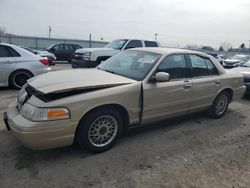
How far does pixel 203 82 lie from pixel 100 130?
2463mm

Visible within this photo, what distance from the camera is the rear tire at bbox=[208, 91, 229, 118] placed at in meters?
5.25

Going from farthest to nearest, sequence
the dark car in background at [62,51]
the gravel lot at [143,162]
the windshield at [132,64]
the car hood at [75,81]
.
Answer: the dark car in background at [62,51] → the windshield at [132,64] → the car hood at [75,81] → the gravel lot at [143,162]

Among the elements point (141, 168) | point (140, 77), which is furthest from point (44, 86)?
point (141, 168)

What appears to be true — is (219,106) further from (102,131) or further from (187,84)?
(102,131)

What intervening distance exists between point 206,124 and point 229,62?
54.7 ft

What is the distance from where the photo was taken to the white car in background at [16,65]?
6984 mm

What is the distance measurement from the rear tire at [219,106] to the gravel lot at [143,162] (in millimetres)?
834

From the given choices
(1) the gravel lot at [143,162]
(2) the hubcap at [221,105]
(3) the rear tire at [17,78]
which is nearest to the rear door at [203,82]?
(2) the hubcap at [221,105]

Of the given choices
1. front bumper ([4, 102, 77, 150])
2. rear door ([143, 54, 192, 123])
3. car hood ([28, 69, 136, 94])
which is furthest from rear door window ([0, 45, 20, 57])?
rear door ([143, 54, 192, 123])

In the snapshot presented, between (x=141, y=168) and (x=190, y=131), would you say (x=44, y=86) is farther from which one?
(x=190, y=131)

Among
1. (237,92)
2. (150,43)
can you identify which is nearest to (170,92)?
(237,92)

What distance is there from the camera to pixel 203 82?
185 inches

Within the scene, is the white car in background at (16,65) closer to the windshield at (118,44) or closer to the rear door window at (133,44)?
the windshield at (118,44)

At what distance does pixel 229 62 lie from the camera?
1964 cm
